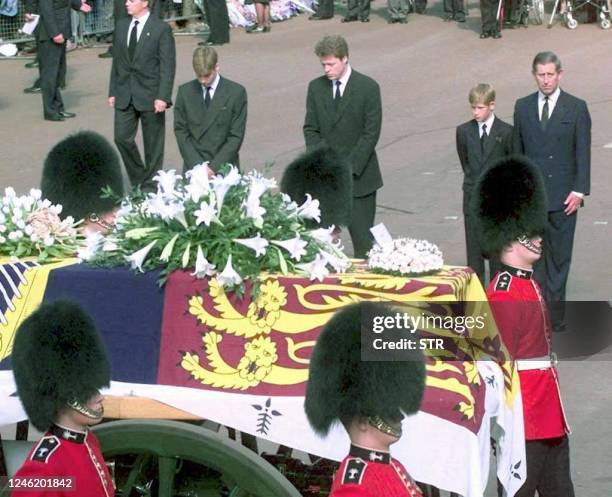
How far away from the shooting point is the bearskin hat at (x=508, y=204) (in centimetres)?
686

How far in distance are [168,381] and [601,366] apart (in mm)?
4092

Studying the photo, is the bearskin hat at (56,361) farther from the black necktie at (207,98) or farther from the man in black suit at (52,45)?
the man in black suit at (52,45)

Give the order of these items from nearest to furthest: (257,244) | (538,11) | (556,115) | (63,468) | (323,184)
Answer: (63,468), (257,244), (323,184), (556,115), (538,11)

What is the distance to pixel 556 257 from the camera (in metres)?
9.85

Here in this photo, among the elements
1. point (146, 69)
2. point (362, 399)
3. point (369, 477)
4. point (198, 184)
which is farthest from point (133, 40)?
point (369, 477)

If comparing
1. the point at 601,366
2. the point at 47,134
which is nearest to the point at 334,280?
the point at 601,366

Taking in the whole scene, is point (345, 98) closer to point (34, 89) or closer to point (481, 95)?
point (481, 95)

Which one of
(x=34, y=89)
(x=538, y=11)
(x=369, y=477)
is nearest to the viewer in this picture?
(x=369, y=477)

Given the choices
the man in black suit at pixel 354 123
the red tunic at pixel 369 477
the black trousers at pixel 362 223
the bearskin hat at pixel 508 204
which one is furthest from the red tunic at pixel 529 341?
the man in black suit at pixel 354 123

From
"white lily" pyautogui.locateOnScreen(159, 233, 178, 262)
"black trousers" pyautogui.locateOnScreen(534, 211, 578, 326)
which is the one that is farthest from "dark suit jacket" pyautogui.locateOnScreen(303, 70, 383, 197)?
"white lily" pyautogui.locateOnScreen(159, 233, 178, 262)

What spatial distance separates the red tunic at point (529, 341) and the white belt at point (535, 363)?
1 cm

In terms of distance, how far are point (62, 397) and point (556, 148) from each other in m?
5.22

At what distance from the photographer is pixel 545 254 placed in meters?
9.88

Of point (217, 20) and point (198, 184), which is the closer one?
point (198, 184)
